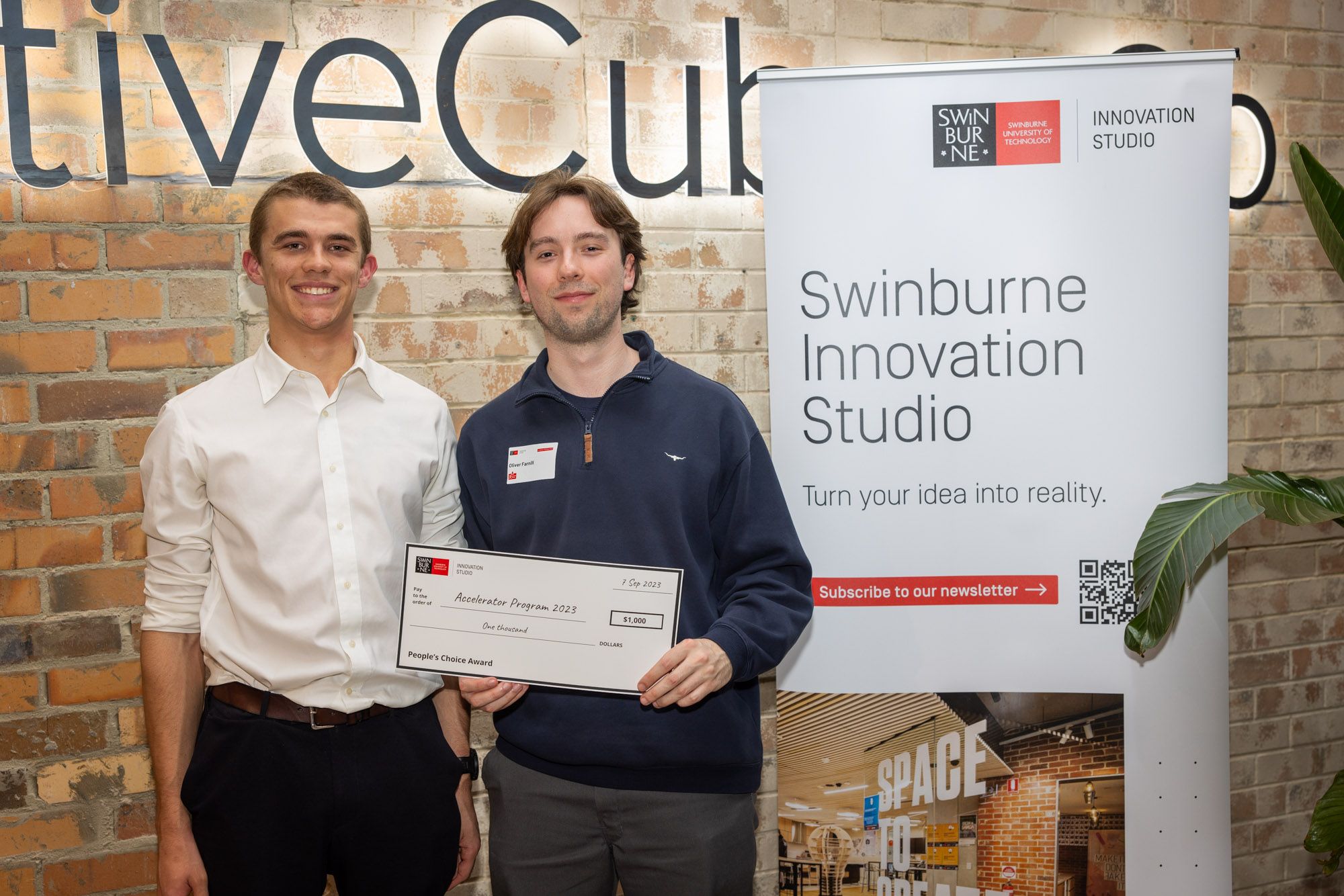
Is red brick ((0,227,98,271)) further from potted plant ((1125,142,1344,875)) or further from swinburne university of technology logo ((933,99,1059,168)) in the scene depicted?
potted plant ((1125,142,1344,875))

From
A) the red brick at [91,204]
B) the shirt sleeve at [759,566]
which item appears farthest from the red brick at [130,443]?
the shirt sleeve at [759,566]

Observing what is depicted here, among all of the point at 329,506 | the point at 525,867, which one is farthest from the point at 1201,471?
the point at 329,506

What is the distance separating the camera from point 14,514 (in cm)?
208

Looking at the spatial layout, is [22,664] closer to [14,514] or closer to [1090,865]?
[14,514]

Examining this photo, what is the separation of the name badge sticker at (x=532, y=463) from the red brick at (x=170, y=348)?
87 centimetres

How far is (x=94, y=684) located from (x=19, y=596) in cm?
25

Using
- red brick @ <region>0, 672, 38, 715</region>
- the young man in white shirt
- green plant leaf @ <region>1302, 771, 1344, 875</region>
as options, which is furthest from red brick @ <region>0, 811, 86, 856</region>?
green plant leaf @ <region>1302, 771, 1344, 875</region>

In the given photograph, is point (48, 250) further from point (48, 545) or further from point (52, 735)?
point (52, 735)

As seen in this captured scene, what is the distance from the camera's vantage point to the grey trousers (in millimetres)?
1649

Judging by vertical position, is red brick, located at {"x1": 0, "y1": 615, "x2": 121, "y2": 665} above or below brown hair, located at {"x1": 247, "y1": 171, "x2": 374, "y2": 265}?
below

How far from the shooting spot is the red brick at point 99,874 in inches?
84.6

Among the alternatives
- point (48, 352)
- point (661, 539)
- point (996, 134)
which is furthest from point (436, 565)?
point (996, 134)

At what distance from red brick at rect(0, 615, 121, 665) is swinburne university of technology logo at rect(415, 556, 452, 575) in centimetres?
105

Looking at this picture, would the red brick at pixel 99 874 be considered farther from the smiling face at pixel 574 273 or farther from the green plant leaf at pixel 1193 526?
the green plant leaf at pixel 1193 526
